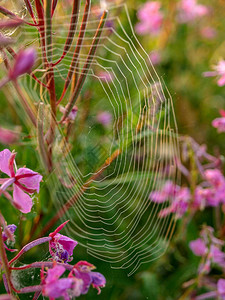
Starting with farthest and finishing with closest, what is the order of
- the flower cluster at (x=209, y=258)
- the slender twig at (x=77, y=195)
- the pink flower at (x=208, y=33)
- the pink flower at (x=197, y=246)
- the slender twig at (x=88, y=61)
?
the pink flower at (x=208, y=33) < the pink flower at (x=197, y=246) < the flower cluster at (x=209, y=258) < the slender twig at (x=77, y=195) < the slender twig at (x=88, y=61)

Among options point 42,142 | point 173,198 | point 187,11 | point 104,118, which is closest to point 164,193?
point 173,198

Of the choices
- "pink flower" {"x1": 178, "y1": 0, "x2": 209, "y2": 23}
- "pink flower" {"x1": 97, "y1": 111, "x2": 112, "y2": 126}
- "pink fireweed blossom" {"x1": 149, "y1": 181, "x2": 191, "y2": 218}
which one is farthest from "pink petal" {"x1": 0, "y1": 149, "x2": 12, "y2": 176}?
"pink flower" {"x1": 178, "y1": 0, "x2": 209, "y2": 23}

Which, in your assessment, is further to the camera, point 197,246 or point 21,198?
point 197,246

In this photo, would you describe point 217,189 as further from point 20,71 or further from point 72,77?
point 20,71

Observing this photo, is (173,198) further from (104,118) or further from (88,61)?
(88,61)

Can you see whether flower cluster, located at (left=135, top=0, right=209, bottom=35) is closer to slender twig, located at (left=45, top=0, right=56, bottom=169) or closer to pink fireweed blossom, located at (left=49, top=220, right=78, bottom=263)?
slender twig, located at (left=45, top=0, right=56, bottom=169)

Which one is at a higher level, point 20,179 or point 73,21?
point 73,21

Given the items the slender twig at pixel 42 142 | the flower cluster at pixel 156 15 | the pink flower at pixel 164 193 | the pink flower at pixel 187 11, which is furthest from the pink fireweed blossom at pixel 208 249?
the pink flower at pixel 187 11

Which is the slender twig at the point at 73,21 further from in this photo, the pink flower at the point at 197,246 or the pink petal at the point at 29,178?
the pink flower at the point at 197,246

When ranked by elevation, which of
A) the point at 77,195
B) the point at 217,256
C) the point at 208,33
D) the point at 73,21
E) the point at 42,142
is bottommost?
the point at 217,256

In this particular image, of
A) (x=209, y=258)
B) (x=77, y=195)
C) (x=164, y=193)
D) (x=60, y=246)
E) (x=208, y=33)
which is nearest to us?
(x=60, y=246)
